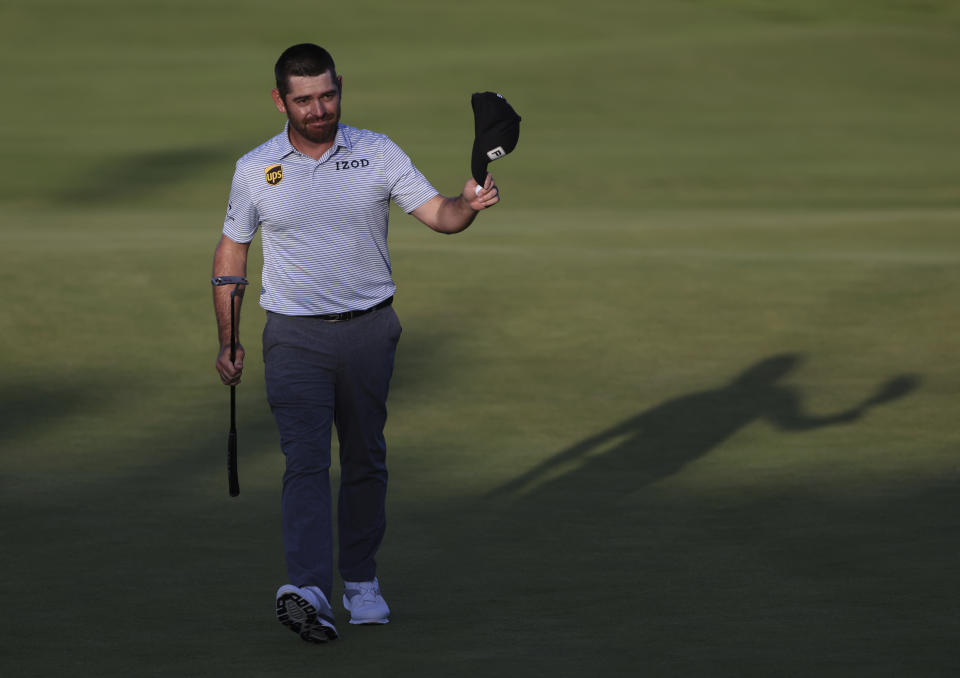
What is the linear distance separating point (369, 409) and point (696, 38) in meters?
34.5

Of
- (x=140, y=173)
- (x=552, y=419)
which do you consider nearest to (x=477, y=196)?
(x=552, y=419)

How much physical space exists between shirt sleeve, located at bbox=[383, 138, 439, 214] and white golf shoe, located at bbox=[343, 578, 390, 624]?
138 cm

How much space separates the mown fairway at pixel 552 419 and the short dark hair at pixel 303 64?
1.98 m

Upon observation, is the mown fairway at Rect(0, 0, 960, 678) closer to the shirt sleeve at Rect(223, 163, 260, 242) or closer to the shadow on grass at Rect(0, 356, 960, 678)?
the shadow on grass at Rect(0, 356, 960, 678)

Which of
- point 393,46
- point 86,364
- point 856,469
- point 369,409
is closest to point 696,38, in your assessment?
point 393,46

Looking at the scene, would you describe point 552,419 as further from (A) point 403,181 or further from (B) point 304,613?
(B) point 304,613

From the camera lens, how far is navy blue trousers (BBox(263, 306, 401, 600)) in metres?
6.31

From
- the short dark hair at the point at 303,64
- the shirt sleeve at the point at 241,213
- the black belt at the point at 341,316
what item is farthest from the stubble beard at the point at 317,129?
the black belt at the point at 341,316

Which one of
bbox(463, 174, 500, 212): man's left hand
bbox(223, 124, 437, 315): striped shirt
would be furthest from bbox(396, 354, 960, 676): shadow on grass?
bbox(463, 174, 500, 212): man's left hand

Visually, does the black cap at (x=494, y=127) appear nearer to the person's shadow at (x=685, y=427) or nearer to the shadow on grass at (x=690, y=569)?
the shadow on grass at (x=690, y=569)

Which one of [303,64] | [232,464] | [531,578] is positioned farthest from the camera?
[531,578]

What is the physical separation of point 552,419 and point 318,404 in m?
4.87

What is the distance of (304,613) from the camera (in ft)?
20.0

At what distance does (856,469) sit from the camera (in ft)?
31.2
